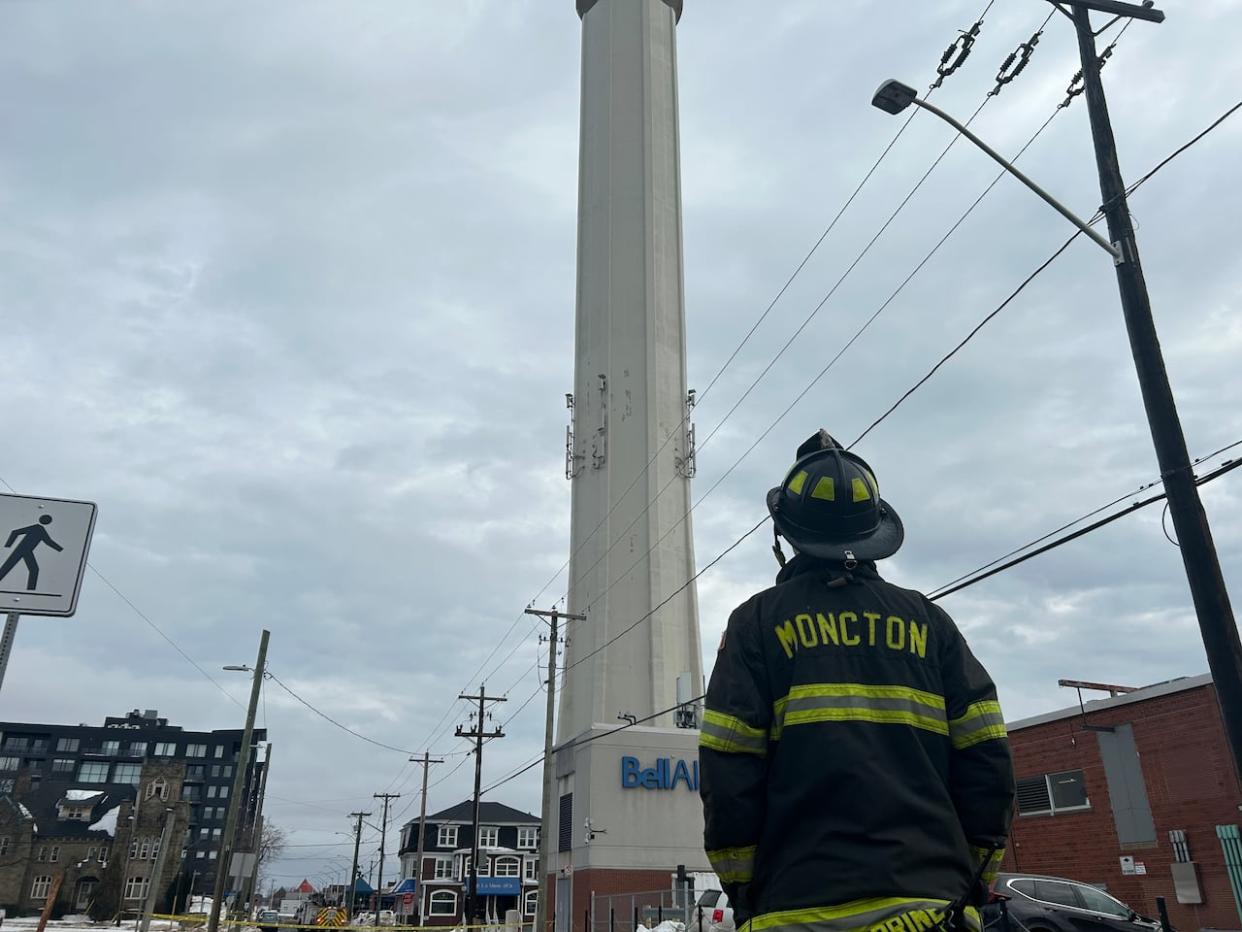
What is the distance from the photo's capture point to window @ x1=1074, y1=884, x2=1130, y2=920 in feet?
49.6

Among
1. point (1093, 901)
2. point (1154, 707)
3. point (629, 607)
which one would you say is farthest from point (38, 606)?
point (629, 607)

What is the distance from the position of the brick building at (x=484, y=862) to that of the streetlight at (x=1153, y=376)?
62718mm

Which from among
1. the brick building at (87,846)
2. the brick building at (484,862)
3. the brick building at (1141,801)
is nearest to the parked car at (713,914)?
the brick building at (1141,801)

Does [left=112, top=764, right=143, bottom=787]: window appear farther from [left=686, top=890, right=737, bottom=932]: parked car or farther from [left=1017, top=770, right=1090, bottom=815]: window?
[left=1017, top=770, right=1090, bottom=815]: window

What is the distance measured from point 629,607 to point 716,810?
149ft

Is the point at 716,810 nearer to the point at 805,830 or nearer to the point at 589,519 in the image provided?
the point at 805,830

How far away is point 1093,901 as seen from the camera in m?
15.3

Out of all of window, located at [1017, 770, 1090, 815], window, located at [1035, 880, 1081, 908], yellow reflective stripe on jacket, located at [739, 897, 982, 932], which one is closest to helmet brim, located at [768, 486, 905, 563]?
yellow reflective stripe on jacket, located at [739, 897, 982, 932]

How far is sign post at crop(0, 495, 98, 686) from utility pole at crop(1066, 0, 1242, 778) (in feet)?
31.3

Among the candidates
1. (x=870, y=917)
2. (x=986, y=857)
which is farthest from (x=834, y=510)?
(x=870, y=917)

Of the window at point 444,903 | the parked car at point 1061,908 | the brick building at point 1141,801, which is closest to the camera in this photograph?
the parked car at point 1061,908

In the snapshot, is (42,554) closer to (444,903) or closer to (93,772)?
(444,903)

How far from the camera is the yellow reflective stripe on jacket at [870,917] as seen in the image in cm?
280

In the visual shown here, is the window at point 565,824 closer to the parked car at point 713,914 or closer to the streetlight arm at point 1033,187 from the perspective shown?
the parked car at point 713,914
